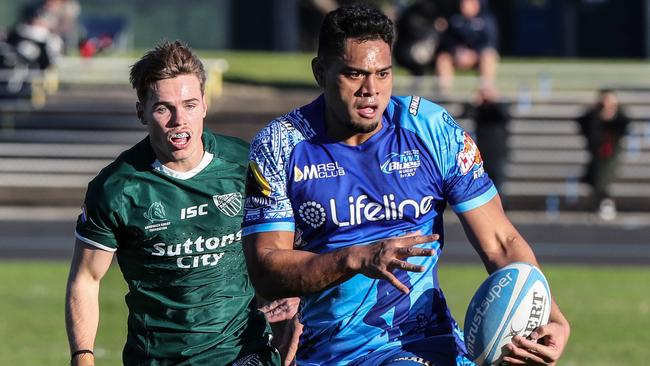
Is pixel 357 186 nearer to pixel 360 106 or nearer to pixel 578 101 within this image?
pixel 360 106

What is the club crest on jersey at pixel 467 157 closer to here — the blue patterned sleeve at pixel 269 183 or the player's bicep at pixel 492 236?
the player's bicep at pixel 492 236

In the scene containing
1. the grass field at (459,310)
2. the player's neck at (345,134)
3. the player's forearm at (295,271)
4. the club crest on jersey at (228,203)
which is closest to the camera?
the player's forearm at (295,271)

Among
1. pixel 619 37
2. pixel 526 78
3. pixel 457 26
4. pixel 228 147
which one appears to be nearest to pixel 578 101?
pixel 526 78

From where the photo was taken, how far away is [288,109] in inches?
1032

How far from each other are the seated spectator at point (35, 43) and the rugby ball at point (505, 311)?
22550mm

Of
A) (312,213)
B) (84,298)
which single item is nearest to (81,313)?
(84,298)

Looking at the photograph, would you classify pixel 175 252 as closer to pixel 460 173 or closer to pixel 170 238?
pixel 170 238

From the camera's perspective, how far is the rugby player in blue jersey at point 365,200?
5469 mm

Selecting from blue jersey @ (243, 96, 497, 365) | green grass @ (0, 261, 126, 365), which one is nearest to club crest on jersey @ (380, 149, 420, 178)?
blue jersey @ (243, 96, 497, 365)

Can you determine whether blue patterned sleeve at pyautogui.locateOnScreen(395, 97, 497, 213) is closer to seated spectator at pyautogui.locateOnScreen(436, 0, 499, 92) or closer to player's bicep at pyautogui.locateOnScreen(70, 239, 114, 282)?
player's bicep at pyautogui.locateOnScreen(70, 239, 114, 282)

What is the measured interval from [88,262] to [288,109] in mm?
20064

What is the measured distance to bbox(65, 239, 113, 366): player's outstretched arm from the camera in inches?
243

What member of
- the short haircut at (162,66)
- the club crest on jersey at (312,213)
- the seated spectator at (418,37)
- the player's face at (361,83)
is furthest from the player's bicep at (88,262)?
the seated spectator at (418,37)

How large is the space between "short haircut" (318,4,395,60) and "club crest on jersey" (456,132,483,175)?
499mm
